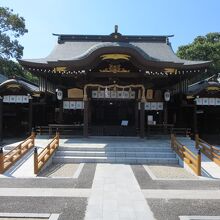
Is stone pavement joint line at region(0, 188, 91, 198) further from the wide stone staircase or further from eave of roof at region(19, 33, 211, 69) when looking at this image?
eave of roof at region(19, 33, 211, 69)

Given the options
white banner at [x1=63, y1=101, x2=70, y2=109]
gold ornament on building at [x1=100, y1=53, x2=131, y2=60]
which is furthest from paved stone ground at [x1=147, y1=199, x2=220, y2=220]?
white banner at [x1=63, y1=101, x2=70, y2=109]

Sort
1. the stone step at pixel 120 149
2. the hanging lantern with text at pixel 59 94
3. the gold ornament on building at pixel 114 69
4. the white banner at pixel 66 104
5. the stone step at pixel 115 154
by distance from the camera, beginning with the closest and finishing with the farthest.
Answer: the stone step at pixel 115 154
the stone step at pixel 120 149
the gold ornament on building at pixel 114 69
the hanging lantern with text at pixel 59 94
the white banner at pixel 66 104

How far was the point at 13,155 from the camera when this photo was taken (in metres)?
13.1

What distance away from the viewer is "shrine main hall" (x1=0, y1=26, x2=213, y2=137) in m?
17.0

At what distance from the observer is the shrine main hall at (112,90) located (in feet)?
55.6

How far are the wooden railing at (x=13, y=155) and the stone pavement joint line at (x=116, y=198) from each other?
11.9 ft

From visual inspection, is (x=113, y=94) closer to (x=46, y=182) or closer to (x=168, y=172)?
(x=168, y=172)

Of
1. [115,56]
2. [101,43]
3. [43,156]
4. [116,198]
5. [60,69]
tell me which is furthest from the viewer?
[101,43]

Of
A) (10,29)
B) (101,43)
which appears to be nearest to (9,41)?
(10,29)

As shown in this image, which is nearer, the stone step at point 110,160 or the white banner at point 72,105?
the stone step at point 110,160

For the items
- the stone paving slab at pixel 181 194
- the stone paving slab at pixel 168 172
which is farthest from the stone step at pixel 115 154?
the stone paving slab at pixel 181 194

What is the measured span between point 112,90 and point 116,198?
1112 cm

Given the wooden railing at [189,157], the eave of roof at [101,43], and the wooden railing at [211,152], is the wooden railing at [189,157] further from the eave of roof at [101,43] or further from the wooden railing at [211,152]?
the eave of roof at [101,43]

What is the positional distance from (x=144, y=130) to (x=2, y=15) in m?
24.9
